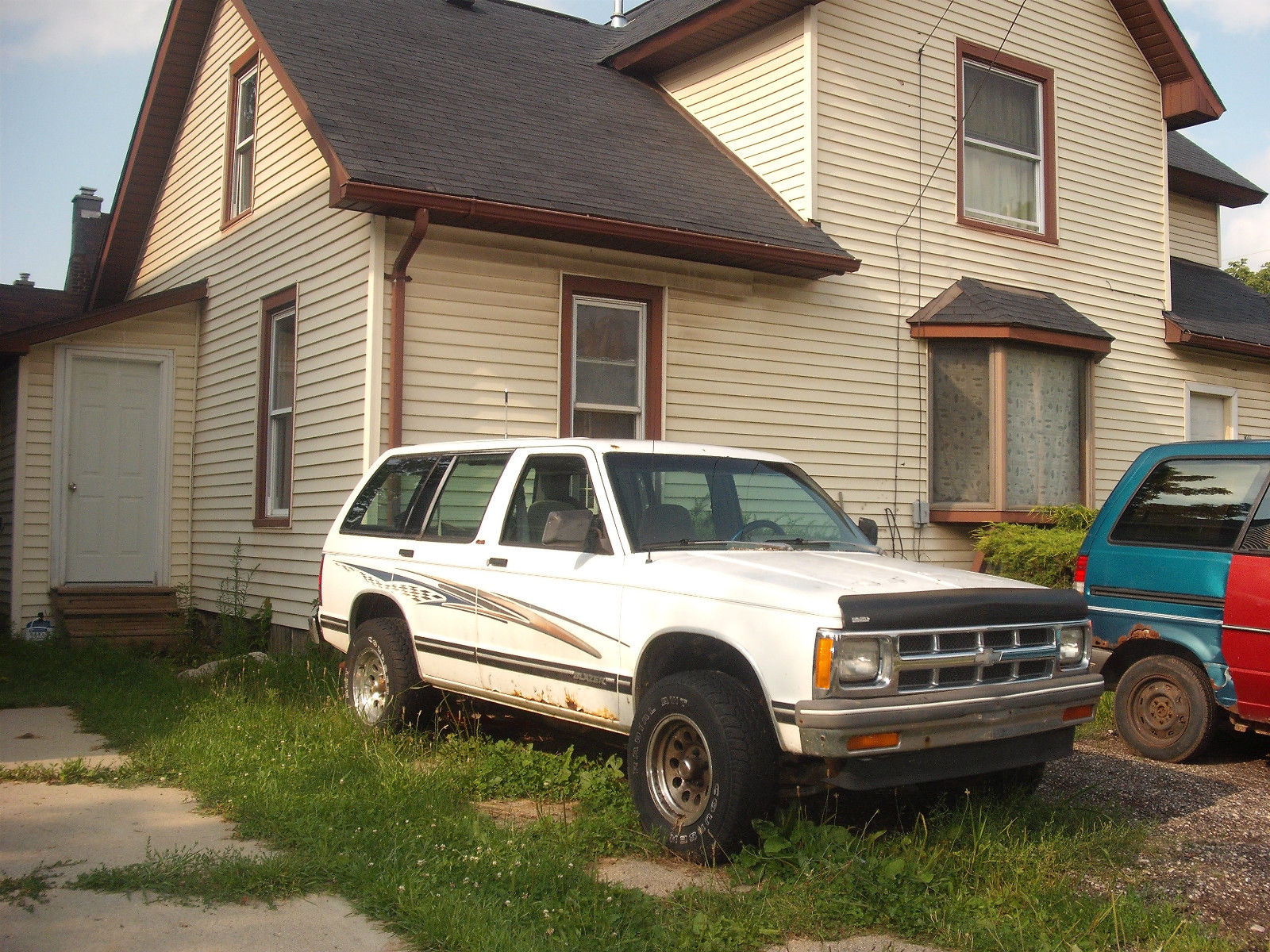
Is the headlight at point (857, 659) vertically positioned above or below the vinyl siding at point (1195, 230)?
below

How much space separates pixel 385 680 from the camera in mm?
7113

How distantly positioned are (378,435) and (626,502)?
4091mm

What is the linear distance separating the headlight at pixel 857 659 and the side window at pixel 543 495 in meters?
1.86

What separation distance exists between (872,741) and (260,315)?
8.95 metres

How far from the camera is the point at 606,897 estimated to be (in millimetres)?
4410

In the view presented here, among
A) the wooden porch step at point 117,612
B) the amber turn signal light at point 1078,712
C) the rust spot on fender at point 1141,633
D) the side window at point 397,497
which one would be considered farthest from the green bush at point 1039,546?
the wooden porch step at point 117,612

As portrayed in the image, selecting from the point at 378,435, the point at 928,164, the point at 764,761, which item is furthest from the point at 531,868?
the point at 928,164

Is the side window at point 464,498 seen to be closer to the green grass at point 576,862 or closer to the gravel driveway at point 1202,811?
the green grass at point 576,862

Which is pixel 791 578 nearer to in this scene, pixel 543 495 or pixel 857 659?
pixel 857 659

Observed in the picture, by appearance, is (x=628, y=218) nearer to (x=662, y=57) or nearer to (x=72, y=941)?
(x=662, y=57)

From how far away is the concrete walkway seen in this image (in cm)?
418

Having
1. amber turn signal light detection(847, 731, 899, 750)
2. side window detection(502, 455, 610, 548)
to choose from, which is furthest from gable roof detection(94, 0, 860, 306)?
amber turn signal light detection(847, 731, 899, 750)

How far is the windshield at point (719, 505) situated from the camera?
5953 mm

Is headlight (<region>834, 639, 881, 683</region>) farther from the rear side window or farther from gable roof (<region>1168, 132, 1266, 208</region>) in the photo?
gable roof (<region>1168, 132, 1266, 208</region>)
